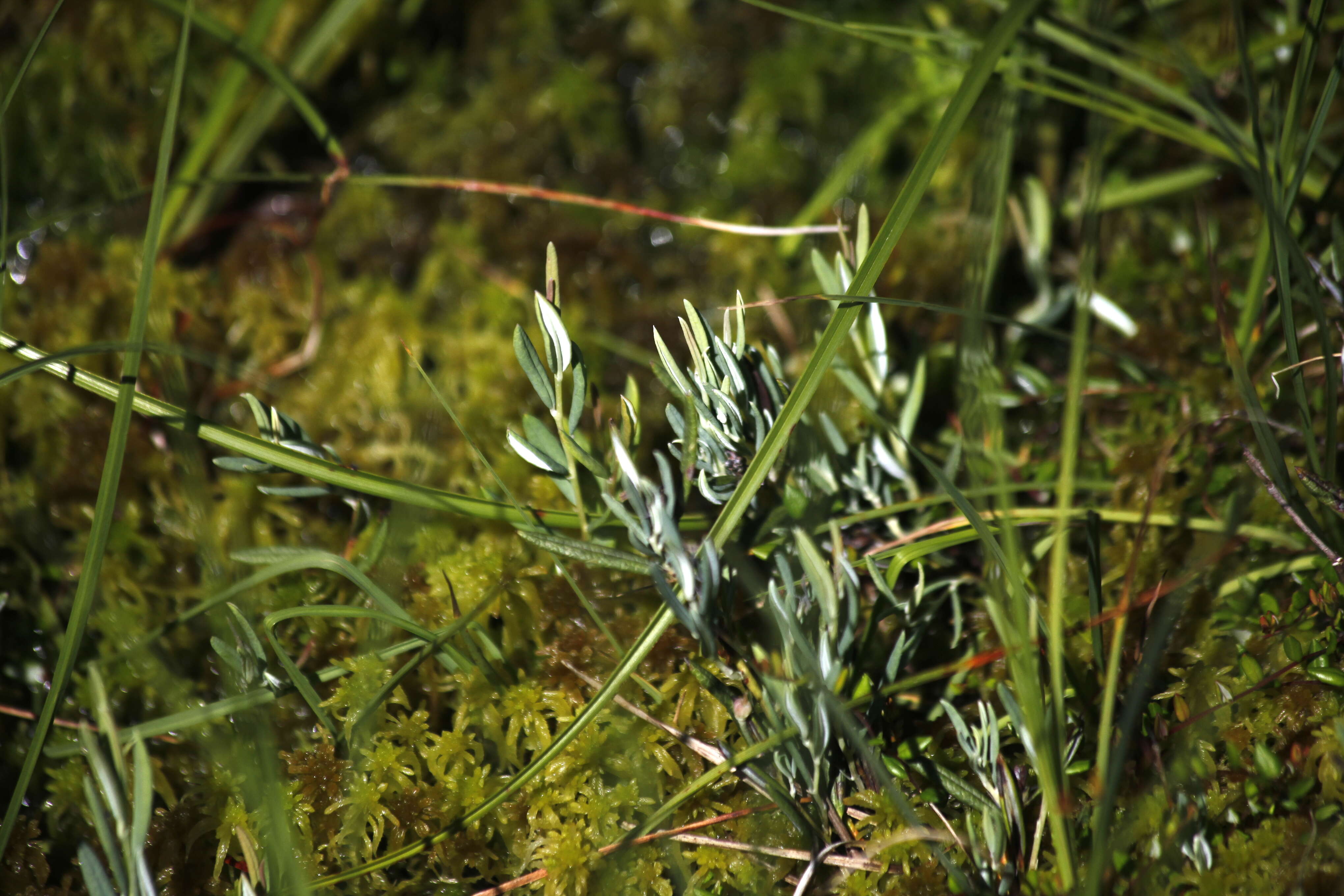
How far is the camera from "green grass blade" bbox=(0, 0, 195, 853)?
689 millimetres

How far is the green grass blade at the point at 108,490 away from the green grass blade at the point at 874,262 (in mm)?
548

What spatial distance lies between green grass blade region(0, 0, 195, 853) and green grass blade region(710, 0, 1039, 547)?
55cm

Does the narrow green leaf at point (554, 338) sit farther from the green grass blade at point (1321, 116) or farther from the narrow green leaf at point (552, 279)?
the green grass blade at point (1321, 116)

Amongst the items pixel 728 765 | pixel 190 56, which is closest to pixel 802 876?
pixel 728 765

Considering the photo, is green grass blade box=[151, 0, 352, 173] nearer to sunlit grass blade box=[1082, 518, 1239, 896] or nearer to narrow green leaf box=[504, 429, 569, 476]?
narrow green leaf box=[504, 429, 569, 476]

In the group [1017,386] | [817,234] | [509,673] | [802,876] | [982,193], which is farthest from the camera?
[817,234]

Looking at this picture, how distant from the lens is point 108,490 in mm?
725

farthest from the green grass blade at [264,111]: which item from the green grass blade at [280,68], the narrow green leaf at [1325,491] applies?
the narrow green leaf at [1325,491]

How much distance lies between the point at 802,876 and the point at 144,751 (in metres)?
0.58

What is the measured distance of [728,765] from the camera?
73 cm

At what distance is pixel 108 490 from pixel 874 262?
0.73 m

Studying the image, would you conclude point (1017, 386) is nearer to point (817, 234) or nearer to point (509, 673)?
point (817, 234)

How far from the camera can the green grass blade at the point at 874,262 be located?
0.72m

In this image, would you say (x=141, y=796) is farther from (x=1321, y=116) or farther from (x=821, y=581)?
(x=1321, y=116)
